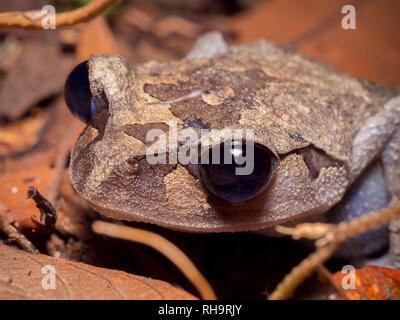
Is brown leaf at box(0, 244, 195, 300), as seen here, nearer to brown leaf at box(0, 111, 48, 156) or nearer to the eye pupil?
the eye pupil

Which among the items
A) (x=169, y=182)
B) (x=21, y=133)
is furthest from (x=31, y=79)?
(x=169, y=182)

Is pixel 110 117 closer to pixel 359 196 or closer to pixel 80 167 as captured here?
pixel 80 167

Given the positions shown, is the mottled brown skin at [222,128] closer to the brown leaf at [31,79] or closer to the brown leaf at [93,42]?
the brown leaf at [93,42]

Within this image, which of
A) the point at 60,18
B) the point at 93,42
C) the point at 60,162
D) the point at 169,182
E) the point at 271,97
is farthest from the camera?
the point at 93,42

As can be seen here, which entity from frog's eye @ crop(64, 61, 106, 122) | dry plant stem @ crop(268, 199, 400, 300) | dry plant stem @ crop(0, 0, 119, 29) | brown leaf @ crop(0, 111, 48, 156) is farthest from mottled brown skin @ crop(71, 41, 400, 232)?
brown leaf @ crop(0, 111, 48, 156)

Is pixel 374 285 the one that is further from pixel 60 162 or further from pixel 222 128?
pixel 60 162
